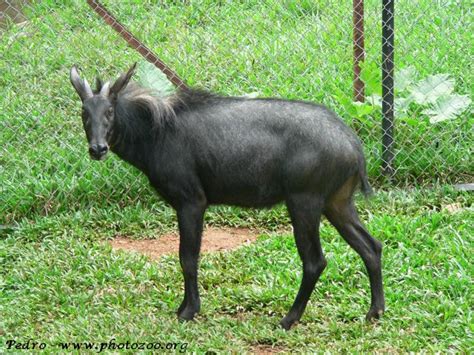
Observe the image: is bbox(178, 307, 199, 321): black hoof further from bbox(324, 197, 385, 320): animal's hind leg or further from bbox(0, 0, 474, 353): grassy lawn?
bbox(324, 197, 385, 320): animal's hind leg

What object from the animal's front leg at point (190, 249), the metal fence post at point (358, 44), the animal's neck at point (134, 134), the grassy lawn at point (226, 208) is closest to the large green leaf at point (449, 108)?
A: the grassy lawn at point (226, 208)

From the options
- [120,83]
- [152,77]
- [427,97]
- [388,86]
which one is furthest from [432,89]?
[120,83]

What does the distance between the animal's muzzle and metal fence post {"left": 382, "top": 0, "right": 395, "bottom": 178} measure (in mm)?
2946

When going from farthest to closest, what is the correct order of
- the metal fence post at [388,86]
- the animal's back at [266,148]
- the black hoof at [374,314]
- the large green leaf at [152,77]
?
the large green leaf at [152,77]
the metal fence post at [388,86]
the black hoof at [374,314]
the animal's back at [266,148]

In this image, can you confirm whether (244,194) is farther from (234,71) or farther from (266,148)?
(234,71)

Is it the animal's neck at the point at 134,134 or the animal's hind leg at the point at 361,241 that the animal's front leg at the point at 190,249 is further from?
the animal's hind leg at the point at 361,241

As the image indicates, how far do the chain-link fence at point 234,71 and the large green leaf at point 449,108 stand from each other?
0.01 m

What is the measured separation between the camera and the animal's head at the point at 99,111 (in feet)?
19.6

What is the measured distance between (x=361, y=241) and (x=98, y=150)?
1.78m

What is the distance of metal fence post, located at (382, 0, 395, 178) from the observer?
313 inches

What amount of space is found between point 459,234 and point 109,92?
2798 millimetres

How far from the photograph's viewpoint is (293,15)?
362 inches

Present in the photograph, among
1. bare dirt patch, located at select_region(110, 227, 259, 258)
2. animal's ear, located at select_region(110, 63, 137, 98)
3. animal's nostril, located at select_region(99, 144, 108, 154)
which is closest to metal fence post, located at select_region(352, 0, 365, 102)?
bare dirt patch, located at select_region(110, 227, 259, 258)

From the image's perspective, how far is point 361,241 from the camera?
20.3 feet
